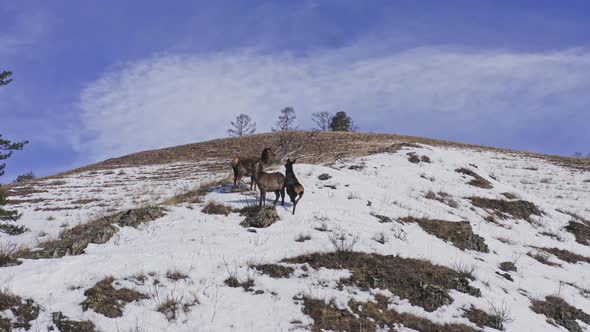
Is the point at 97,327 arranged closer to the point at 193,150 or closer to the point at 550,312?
the point at 550,312

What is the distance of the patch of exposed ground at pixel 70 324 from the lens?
18.8 feet

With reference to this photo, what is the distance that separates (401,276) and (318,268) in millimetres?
1669

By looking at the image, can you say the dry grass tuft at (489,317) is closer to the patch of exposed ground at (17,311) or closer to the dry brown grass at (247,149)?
the patch of exposed ground at (17,311)

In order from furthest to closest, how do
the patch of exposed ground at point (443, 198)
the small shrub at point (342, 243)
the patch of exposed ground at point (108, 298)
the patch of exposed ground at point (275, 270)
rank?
the patch of exposed ground at point (443, 198)
the small shrub at point (342, 243)
the patch of exposed ground at point (275, 270)
the patch of exposed ground at point (108, 298)

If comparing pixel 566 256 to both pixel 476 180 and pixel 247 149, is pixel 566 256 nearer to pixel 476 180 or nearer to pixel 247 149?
pixel 476 180

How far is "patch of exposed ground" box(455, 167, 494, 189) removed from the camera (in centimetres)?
1894

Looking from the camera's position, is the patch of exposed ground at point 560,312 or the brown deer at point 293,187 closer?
the patch of exposed ground at point 560,312

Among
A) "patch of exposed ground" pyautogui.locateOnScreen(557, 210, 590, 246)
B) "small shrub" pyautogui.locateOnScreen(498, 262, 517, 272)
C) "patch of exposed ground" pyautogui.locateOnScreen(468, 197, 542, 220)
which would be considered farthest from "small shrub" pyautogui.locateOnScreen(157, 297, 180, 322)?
"patch of exposed ground" pyautogui.locateOnScreen(557, 210, 590, 246)

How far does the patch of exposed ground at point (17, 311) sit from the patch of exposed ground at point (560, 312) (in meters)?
9.00

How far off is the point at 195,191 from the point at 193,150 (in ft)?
96.0

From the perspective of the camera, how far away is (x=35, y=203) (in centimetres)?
1853

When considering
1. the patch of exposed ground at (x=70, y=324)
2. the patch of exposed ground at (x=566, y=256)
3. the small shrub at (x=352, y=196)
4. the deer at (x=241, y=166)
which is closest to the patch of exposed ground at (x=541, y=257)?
the patch of exposed ground at (x=566, y=256)

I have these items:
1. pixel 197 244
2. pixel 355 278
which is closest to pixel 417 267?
pixel 355 278

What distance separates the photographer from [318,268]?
8227mm
